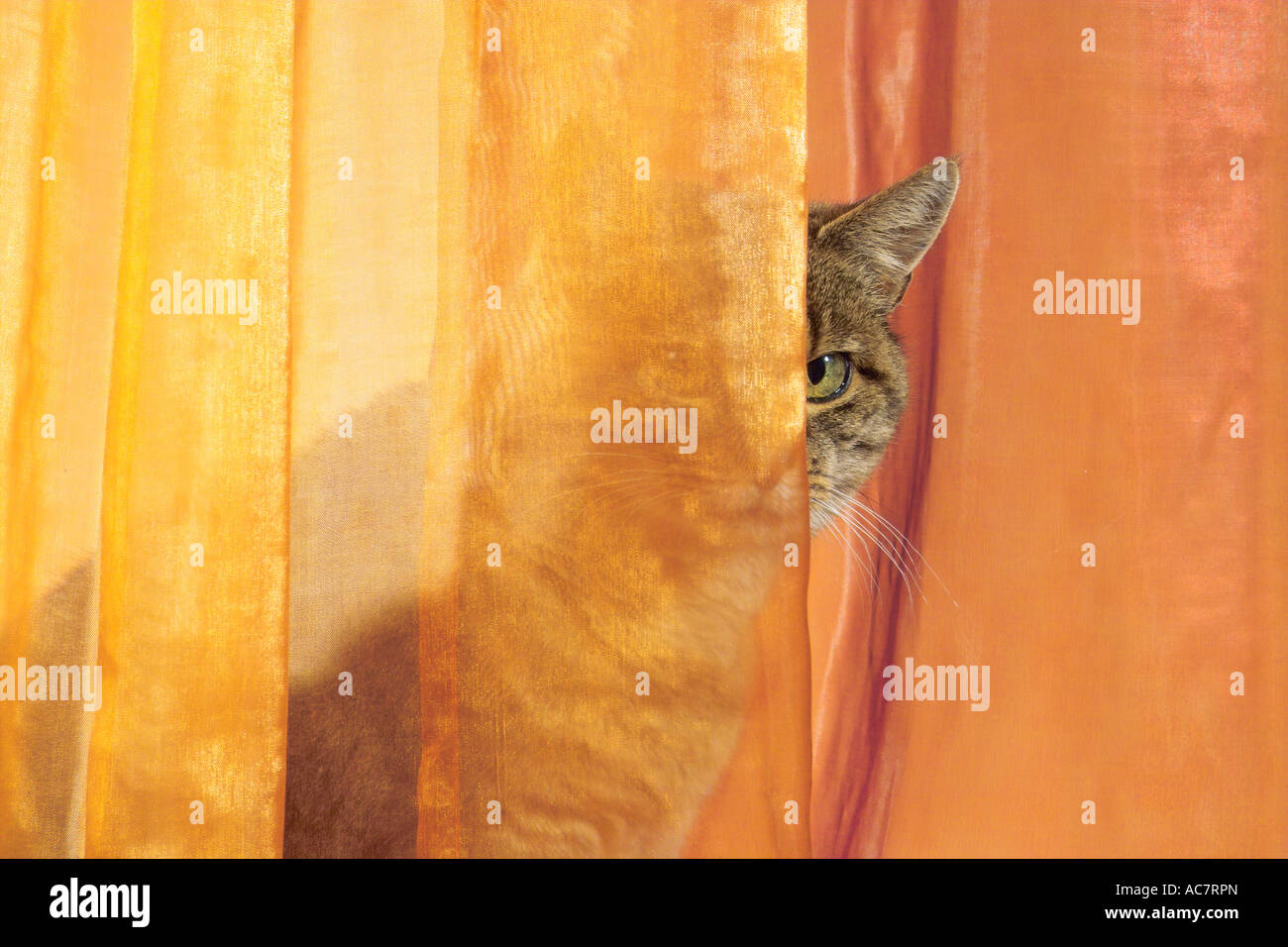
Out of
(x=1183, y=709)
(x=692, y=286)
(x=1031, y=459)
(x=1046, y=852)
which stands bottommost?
(x=1046, y=852)

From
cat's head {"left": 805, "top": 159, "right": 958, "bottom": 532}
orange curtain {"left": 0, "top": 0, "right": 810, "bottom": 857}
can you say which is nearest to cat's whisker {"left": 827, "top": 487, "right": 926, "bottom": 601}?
cat's head {"left": 805, "top": 159, "right": 958, "bottom": 532}

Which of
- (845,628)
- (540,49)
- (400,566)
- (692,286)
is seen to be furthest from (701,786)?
(540,49)

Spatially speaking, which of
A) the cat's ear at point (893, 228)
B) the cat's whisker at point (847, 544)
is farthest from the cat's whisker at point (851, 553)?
the cat's ear at point (893, 228)

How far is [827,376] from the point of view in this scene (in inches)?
32.1

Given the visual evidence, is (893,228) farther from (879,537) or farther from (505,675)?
(505,675)

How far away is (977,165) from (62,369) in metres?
0.86

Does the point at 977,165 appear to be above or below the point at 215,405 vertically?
above

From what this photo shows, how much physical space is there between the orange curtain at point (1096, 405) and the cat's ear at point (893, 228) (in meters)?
0.02

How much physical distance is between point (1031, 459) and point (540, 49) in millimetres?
574

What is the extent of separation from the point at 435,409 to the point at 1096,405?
596 millimetres

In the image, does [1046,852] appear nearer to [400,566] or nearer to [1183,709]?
[1183,709]

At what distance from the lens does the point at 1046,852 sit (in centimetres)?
75

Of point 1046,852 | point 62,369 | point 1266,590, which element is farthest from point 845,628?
point 62,369

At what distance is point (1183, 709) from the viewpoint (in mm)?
747
